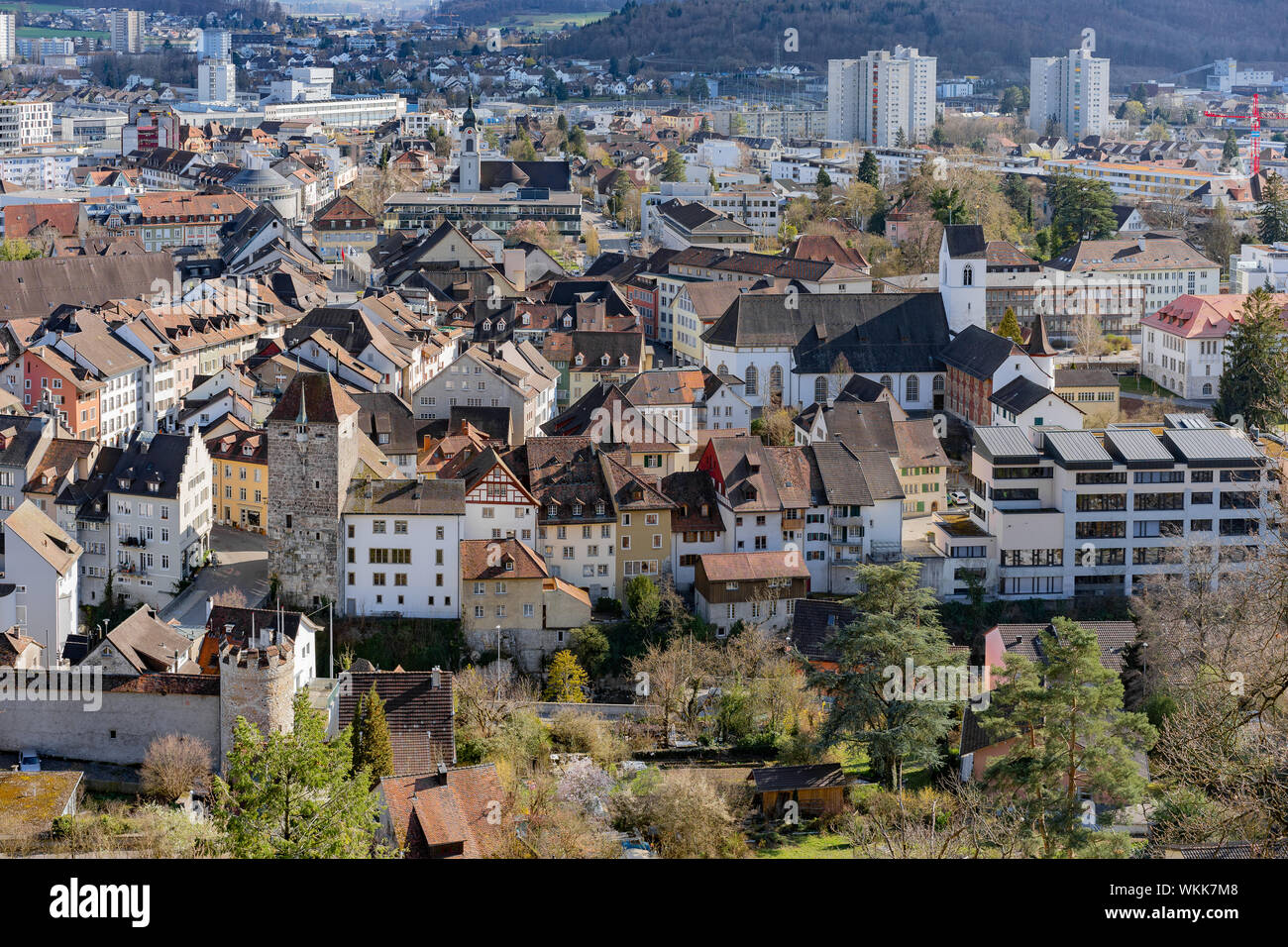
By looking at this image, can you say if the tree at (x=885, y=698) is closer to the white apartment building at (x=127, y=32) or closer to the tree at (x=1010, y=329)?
the tree at (x=1010, y=329)

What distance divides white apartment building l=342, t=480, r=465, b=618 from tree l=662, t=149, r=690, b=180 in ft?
124

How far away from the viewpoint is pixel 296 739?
1087 centimetres

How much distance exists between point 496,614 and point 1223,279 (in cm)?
2954

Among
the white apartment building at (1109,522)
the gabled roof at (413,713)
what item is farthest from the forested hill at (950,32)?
the gabled roof at (413,713)

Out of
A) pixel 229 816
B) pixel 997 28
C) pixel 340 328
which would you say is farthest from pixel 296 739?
pixel 997 28

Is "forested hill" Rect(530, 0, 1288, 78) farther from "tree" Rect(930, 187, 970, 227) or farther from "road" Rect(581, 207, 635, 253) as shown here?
"tree" Rect(930, 187, 970, 227)

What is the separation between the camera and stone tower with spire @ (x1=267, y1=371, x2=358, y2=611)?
21.3 metres

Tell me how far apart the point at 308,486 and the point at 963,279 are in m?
17.3

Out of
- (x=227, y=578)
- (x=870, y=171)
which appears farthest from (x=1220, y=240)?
(x=227, y=578)

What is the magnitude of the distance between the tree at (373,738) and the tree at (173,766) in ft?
5.46

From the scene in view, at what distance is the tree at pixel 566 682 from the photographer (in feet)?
66.4

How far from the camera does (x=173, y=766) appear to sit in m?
16.5

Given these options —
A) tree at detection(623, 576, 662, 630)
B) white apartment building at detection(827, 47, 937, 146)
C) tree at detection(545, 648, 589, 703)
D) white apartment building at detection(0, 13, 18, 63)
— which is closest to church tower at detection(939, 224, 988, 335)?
tree at detection(623, 576, 662, 630)
